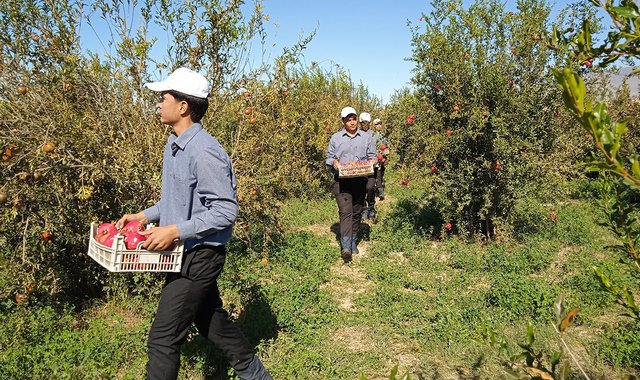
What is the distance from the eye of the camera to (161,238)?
2621mm

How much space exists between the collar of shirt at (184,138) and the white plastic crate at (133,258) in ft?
1.92

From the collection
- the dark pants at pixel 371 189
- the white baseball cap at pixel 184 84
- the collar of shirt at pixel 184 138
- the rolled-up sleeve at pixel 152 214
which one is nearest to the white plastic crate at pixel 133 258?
the rolled-up sleeve at pixel 152 214

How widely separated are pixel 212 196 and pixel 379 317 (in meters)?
2.63

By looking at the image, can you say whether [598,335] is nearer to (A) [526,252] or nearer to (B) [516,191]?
(A) [526,252]

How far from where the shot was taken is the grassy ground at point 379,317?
12.4 ft

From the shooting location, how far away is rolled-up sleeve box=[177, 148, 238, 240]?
2.74 meters

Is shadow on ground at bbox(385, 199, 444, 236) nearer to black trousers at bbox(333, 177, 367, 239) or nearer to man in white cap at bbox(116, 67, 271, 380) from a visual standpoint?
black trousers at bbox(333, 177, 367, 239)

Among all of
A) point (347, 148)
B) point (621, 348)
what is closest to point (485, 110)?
point (347, 148)

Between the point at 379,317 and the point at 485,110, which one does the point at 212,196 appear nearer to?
the point at 379,317

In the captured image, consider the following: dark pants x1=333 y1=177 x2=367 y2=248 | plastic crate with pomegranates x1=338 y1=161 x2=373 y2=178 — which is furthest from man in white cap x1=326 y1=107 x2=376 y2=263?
plastic crate with pomegranates x1=338 y1=161 x2=373 y2=178

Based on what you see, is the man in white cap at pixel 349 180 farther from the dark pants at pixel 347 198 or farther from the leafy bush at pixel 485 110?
the leafy bush at pixel 485 110

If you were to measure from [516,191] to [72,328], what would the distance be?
18.8 ft

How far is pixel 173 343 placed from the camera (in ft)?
9.18

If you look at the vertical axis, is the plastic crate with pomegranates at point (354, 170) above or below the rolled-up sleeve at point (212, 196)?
above
